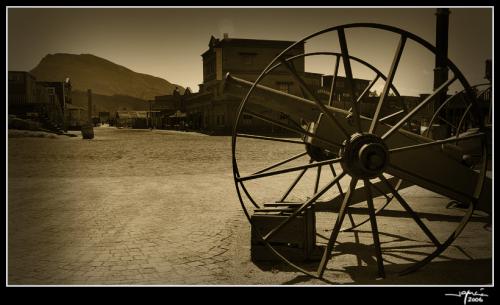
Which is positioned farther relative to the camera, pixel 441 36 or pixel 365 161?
pixel 441 36

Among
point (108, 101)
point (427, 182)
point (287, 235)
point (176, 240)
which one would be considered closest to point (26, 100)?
point (176, 240)

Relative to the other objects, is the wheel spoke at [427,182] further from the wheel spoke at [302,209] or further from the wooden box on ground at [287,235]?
the wooden box on ground at [287,235]

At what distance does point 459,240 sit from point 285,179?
563cm

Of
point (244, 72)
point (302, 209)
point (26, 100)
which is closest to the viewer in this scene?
point (302, 209)

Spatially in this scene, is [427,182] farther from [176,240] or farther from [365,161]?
[176,240]

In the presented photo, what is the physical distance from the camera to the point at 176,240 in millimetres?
5473

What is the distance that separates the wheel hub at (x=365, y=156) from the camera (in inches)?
156

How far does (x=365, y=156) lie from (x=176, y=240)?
120 inches

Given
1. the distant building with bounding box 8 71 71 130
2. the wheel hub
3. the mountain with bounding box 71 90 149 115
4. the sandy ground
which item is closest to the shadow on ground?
the sandy ground

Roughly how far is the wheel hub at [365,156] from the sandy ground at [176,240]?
1.20 m

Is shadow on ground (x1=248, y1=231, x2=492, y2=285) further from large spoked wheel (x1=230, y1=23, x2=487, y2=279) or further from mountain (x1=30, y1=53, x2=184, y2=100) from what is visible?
mountain (x1=30, y1=53, x2=184, y2=100)

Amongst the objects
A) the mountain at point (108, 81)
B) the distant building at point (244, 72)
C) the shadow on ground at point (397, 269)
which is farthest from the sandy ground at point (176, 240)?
the mountain at point (108, 81)
